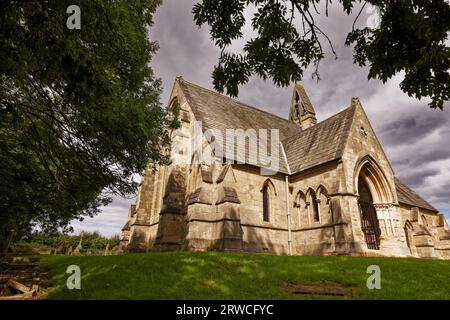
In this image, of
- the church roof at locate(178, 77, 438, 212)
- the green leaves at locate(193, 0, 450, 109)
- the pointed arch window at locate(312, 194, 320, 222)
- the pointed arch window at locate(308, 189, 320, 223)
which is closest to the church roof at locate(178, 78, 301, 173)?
the church roof at locate(178, 77, 438, 212)

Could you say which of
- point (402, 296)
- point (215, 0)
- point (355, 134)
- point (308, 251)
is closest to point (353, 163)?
point (355, 134)

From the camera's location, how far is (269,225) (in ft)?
52.6

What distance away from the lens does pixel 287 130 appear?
2506 centimetres

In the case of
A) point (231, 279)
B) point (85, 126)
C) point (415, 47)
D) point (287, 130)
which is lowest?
point (231, 279)

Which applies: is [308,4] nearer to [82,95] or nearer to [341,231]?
[82,95]

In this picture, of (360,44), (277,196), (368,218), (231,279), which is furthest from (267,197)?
(360,44)

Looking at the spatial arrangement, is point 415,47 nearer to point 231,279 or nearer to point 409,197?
point 231,279

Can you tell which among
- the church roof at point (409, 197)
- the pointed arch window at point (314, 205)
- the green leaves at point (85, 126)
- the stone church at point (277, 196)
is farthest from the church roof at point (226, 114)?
the church roof at point (409, 197)

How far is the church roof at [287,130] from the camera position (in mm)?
17000

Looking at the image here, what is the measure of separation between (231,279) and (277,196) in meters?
10.6

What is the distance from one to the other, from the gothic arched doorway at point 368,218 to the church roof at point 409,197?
5327mm

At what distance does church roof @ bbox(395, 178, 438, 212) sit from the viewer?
22239 mm

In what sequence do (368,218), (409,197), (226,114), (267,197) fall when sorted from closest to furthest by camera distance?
(267,197), (368,218), (226,114), (409,197)

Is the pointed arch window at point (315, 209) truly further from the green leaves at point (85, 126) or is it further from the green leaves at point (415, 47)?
the green leaves at point (415, 47)
